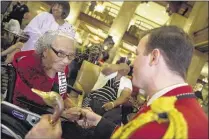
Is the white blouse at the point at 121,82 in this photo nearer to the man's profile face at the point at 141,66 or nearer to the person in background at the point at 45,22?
the person in background at the point at 45,22

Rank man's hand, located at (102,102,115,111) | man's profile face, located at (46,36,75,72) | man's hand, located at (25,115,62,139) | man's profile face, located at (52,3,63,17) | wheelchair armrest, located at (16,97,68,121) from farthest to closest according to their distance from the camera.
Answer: man's profile face, located at (52,3,63,17)
man's hand, located at (102,102,115,111)
man's profile face, located at (46,36,75,72)
wheelchair armrest, located at (16,97,68,121)
man's hand, located at (25,115,62,139)

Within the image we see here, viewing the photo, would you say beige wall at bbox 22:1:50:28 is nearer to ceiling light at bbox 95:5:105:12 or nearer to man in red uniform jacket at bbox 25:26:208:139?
ceiling light at bbox 95:5:105:12

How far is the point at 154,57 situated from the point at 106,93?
2140mm

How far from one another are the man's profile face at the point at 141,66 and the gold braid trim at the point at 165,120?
0.75ft

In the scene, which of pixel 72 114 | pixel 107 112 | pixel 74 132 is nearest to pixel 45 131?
pixel 72 114

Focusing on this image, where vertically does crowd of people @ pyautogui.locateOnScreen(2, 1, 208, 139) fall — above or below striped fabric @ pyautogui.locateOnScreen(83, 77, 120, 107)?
above

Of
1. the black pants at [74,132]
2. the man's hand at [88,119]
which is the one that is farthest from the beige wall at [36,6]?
the man's hand at [88,119]

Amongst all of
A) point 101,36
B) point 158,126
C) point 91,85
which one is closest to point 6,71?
point 158,126

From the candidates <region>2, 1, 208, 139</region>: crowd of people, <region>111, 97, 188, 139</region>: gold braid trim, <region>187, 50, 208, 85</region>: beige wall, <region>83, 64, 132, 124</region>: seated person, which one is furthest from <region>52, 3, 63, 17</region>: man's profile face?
<region>187, 50, 208, 85</region>: beige wall

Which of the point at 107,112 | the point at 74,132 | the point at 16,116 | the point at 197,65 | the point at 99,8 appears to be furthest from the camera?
the point at 99,8

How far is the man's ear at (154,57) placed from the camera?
4.24ft

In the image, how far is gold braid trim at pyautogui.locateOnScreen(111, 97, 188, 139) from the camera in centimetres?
105

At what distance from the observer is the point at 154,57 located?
1309 mm

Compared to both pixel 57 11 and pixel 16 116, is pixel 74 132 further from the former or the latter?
pixel 57 11
